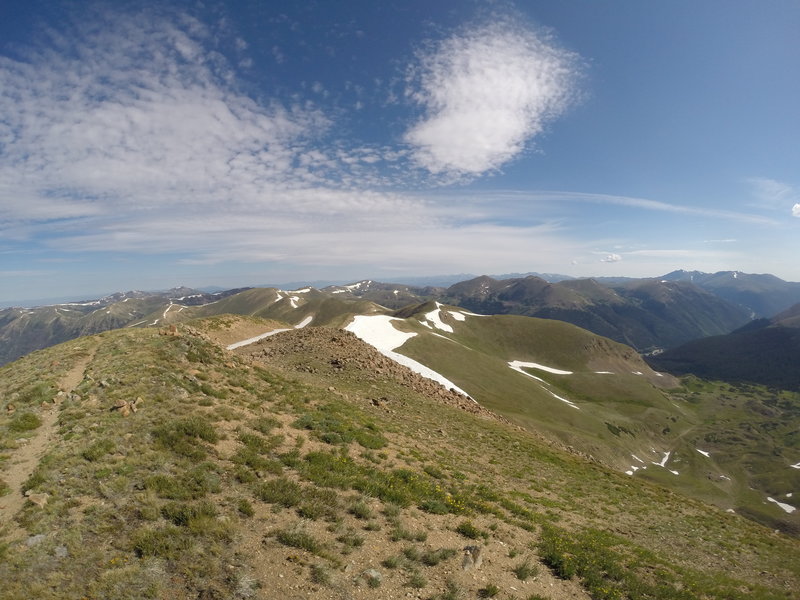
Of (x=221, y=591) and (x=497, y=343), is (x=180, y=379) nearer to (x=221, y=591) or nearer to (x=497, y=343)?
(x=221, y=591)

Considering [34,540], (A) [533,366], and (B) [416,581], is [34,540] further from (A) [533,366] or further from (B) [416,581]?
(A) [533,366]

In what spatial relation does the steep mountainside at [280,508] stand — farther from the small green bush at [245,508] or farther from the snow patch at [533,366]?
the snow patch at [533,366]

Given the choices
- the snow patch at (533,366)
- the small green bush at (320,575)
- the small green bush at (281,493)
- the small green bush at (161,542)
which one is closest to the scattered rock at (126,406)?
the small green bush at (281,493)

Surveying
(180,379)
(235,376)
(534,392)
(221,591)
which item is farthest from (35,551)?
(534,392)

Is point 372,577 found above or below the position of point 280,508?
below

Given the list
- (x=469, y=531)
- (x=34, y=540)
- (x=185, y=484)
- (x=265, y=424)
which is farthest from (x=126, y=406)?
(x=469, y=531)
